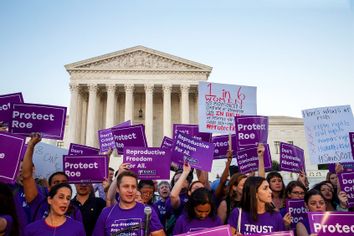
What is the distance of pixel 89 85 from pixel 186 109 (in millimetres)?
13908

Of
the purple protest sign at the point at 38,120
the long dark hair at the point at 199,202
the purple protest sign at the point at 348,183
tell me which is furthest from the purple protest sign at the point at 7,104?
the purple protest sign at the point at 348,183

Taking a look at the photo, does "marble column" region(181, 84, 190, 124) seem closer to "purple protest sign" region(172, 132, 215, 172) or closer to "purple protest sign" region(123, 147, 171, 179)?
"purple protest sign" region(172, 132, 215, 172)

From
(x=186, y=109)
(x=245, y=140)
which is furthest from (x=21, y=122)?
(x=186, y=109)

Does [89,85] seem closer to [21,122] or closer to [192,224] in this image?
[21,122]

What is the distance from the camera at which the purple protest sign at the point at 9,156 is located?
17.0 feet

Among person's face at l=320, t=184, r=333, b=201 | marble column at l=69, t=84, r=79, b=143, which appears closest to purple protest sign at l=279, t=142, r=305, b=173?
person's face at l=320, t=184, r=333, b=201

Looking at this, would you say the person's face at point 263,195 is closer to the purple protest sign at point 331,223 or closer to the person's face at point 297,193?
the purple protest sign at point 331,223

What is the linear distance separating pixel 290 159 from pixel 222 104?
2.28 meters

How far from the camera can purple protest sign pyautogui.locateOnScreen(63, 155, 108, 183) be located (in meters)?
6.68

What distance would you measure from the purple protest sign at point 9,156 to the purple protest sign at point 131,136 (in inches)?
146

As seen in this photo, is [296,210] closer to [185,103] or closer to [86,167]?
[86,167]

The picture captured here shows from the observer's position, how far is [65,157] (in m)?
6.83

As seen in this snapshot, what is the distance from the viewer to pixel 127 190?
14.0 ft

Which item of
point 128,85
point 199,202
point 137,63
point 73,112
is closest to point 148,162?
point 199,202
